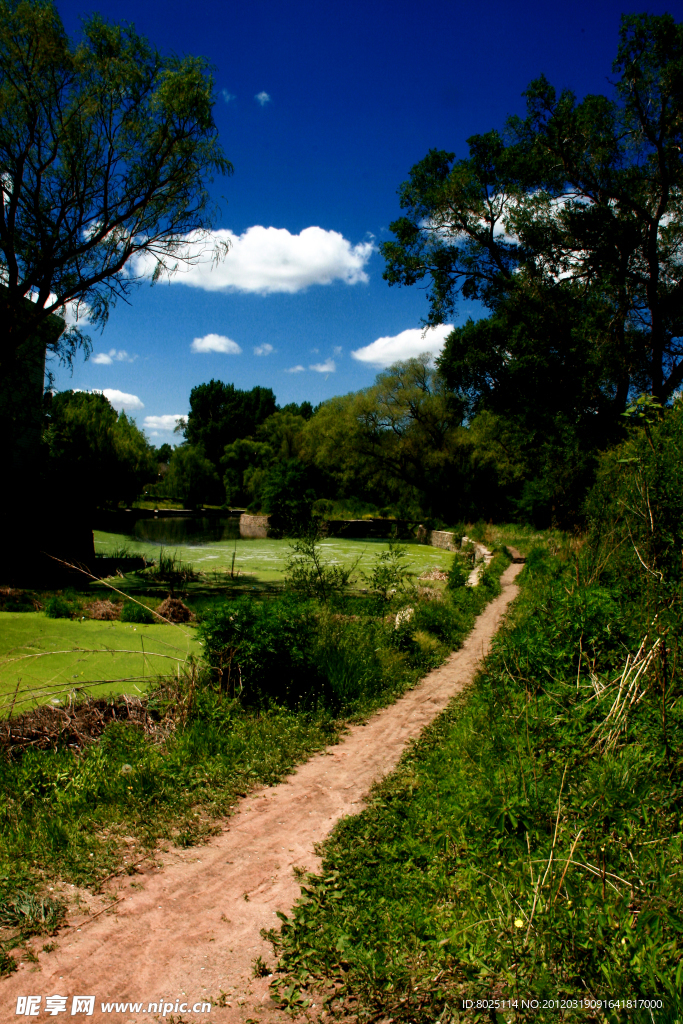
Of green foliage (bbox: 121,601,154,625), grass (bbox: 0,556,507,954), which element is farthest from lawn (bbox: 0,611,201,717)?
green foliage (bbox: 121,601,154,625)

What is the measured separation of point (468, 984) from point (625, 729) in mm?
2023

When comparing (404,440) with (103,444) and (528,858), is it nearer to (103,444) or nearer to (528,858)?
(103,444)

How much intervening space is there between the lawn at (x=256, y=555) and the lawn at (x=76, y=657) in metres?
8.43

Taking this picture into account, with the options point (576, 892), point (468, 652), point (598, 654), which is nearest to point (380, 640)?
point (468, 652)

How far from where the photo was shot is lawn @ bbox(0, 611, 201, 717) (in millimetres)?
5211

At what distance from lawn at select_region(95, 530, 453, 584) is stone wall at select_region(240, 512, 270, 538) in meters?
9.39

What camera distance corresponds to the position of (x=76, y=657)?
231 inches

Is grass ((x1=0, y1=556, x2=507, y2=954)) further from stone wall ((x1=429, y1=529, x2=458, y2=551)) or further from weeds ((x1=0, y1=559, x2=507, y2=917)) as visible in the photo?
stone wall ((x1=429, y1=529, x2=458, y2=551))

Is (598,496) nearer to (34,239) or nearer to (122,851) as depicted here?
(122,851)

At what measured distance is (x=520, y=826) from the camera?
11.1 feet

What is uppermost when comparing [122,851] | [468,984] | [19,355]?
[19,355]

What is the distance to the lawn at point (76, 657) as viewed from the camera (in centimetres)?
521

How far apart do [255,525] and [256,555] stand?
18.7m

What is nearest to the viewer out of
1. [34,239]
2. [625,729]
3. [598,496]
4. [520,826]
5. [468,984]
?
[468,984]
